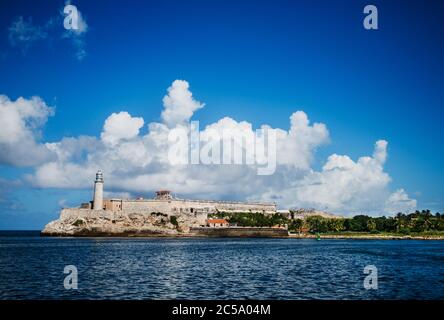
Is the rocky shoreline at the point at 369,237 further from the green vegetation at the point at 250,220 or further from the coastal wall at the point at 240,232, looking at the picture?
the green vegetation at the point at 250,220

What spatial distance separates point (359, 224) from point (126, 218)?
55110 mm

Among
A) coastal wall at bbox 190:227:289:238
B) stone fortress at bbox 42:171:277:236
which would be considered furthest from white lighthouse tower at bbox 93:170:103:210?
coastal wall at bbox 190:227:289:238

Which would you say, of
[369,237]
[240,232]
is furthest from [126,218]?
[369,237]

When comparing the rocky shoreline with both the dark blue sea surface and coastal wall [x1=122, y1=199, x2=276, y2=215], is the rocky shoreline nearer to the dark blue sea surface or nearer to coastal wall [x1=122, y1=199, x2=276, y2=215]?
coastal wall [x1=122, y1=199, x2=276, y2=215]

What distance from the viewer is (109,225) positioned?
294 feet

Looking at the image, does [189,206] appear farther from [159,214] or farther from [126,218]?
Answer: [126,218]

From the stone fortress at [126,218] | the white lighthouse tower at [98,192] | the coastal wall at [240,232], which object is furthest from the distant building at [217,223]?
the white lighthouse tower at [98,192]

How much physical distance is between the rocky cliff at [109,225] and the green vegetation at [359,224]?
64.3 feet

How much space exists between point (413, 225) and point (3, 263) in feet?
313

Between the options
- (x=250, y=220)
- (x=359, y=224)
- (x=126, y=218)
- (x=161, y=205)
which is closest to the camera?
(x=126, y=218)

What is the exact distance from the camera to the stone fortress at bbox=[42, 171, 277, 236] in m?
89.0
